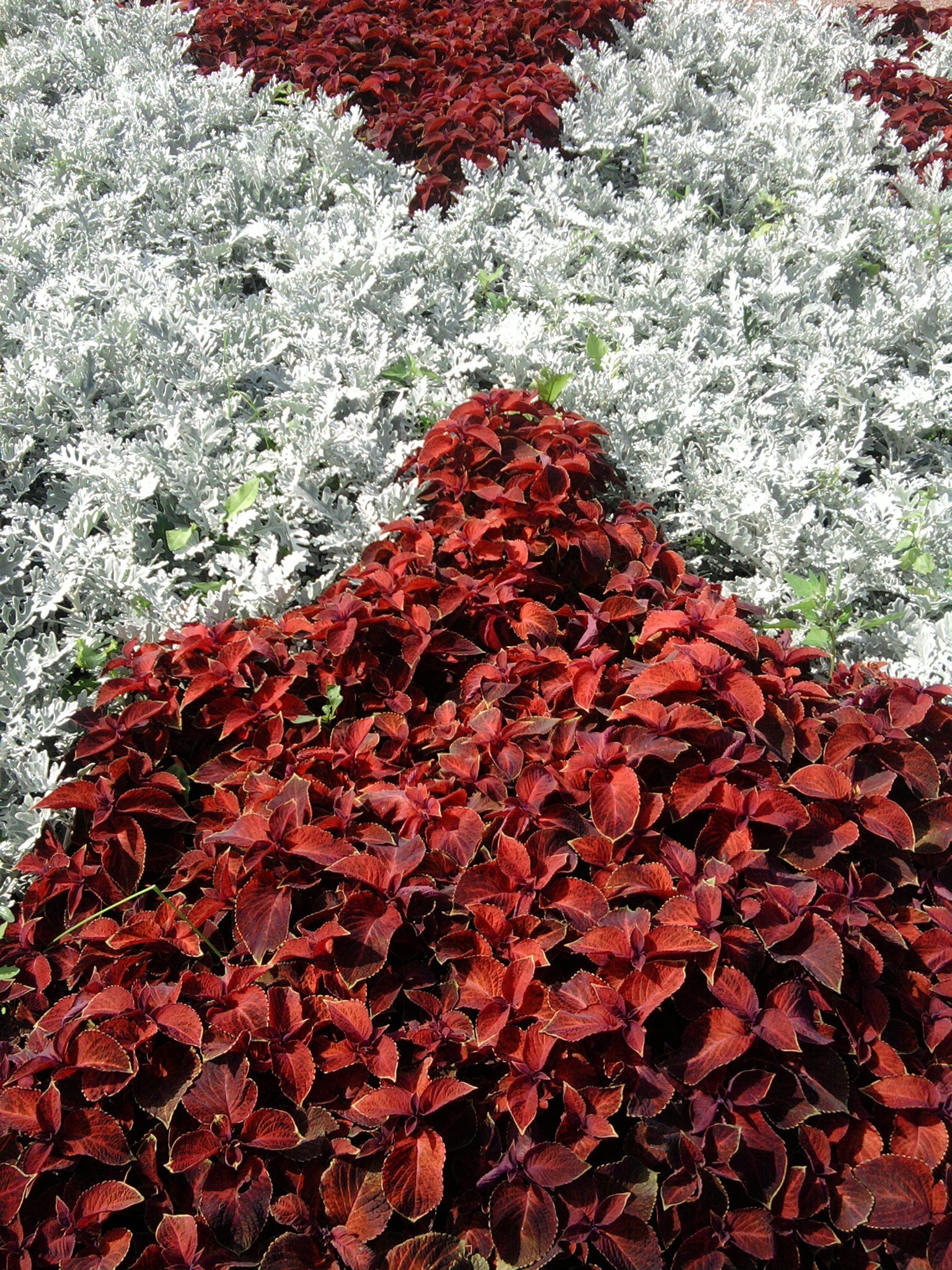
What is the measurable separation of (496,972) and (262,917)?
15.0 inches

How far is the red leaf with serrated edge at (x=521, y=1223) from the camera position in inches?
51.6

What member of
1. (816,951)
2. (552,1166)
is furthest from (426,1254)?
(816,951)

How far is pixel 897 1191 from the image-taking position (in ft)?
4.52

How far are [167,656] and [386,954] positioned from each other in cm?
87

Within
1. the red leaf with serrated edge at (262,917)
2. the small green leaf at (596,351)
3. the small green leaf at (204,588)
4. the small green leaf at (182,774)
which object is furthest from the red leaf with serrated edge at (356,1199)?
the small green leaf at (596,351)

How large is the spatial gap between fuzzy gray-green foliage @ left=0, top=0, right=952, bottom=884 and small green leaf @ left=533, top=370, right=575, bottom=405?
0.17ft

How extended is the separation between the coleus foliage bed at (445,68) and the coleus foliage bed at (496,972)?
2544 mm

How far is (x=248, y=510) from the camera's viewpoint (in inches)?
97.3

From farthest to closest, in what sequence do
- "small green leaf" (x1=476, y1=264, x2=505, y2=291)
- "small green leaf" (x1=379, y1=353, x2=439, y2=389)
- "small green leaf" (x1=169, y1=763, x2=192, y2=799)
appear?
1. "small green leaf" (x1=476, y1=264, x2=505, y2=291)
2. "small green leaf" (x1=379, y1=353, x2=439, y2=389)
3. "small green leaf" (x1=169, y1=763, x2=192, y2=799)

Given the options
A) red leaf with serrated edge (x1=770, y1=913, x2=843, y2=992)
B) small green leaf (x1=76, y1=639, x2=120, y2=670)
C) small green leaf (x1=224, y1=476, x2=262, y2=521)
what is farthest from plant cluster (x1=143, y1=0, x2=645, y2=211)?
red leaf with serrated edge (x1=770, y1=913, x2=843, y2=992)

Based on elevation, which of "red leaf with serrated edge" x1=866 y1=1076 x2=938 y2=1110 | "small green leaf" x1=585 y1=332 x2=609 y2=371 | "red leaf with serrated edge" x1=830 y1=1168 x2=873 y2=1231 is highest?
"small green leaf" x1=585 y1=332 x2=609 y2=371

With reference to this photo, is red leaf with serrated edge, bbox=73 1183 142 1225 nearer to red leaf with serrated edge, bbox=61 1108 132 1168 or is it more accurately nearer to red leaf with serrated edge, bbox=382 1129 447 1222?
red leaf with serrated edge, bbox=61 1108 132 1168

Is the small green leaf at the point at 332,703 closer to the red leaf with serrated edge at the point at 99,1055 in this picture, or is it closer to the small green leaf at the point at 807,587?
the red leaf with serrated edge at the point at 99,1055

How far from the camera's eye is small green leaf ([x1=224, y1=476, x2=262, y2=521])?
96.0 inches
